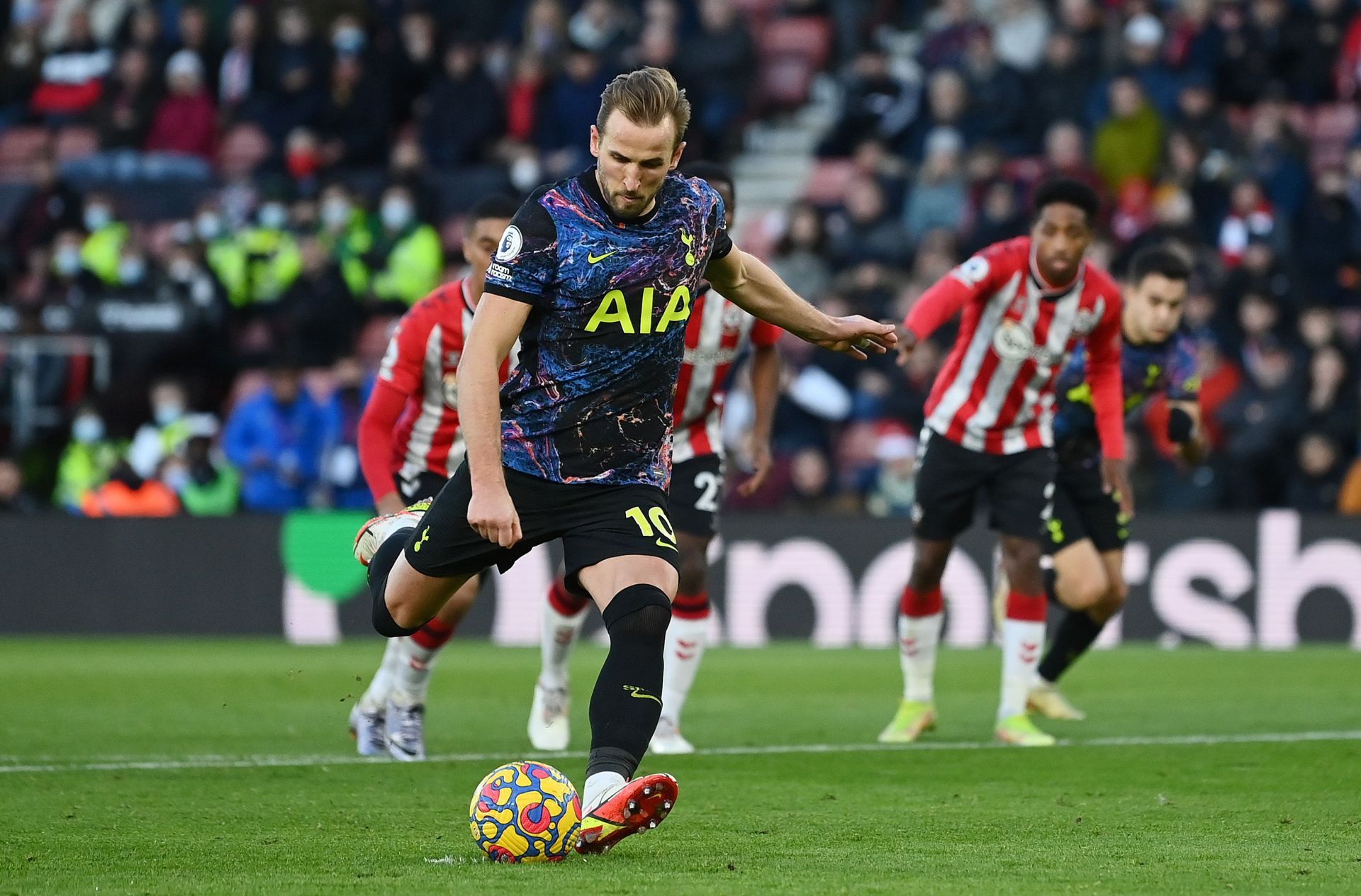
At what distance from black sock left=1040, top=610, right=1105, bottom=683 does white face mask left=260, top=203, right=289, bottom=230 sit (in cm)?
1090

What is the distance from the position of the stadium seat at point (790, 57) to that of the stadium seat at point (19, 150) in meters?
7.55

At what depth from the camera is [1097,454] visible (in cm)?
1036

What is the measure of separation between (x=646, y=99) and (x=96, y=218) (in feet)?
50.7

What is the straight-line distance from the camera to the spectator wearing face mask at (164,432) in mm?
17859

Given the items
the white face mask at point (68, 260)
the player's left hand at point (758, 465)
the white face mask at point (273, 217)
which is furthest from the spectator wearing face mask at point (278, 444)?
the player's left hand at point (758, 465)

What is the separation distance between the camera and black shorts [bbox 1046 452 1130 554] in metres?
10.2

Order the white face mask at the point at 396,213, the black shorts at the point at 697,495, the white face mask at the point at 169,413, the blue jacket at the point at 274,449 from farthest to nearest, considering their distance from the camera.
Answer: the white face mask at the point at 396,213 < the white face mask at the point at 169,413 < the blue jacket at the point at 274,449 < the black shorts at the point at 697,495

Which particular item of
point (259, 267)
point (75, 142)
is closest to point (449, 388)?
point (259, 267)

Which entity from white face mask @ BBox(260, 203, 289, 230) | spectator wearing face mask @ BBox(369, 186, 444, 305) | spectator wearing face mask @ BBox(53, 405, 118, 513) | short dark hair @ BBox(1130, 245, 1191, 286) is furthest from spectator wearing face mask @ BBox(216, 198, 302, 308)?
short dark hair @ BBox(1130, 245, 1191, 286)

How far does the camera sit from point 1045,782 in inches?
294

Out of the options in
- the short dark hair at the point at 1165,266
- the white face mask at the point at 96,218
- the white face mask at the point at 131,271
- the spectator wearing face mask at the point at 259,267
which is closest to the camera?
the short dark hair at the point at 1165,266

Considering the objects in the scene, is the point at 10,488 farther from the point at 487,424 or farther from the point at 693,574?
the point at 487,424

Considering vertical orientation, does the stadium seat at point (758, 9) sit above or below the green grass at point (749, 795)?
above

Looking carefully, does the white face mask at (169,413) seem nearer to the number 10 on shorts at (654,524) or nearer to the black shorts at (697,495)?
the black shorts at (697,495)
